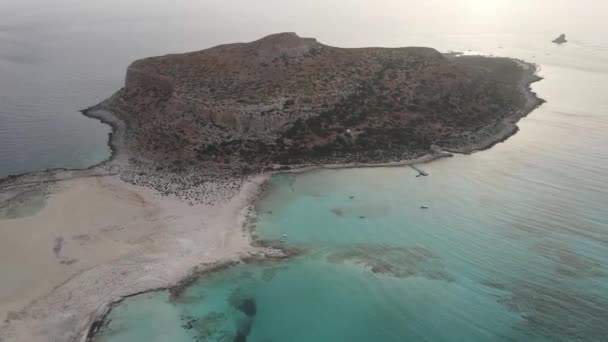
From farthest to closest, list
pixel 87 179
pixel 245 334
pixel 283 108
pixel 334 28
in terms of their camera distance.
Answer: pixel 334 28 → pixel 283 108 → pixel 87 179 → pixel 245 334

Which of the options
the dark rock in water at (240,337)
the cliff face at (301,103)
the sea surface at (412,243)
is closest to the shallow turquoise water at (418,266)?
the sea surface at (412,243)

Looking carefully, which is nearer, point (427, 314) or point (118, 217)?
point (427, 314)

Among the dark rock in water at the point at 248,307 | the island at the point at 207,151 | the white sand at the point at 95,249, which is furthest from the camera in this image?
the island at the point at 207,151

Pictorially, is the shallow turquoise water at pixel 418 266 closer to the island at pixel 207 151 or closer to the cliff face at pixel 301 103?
the island at pixel 207 151

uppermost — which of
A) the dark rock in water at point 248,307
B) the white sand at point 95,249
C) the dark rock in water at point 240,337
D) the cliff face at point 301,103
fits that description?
the cliff face at point 301,103

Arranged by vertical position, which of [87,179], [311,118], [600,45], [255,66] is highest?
[600,45]

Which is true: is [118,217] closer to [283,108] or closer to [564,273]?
[283,108]

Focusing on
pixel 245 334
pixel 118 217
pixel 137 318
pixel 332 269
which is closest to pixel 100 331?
pixel 137 318
